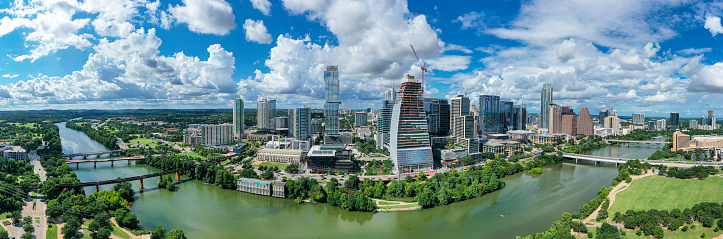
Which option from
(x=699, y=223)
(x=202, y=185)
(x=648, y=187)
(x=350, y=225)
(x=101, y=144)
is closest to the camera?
(x=699, y=223)

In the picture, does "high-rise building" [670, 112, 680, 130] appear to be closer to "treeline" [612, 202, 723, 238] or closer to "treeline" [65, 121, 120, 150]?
"treeline" [612, 202, 723, 238]

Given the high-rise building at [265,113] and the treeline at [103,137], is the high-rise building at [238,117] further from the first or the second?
the treeline at [103,137]

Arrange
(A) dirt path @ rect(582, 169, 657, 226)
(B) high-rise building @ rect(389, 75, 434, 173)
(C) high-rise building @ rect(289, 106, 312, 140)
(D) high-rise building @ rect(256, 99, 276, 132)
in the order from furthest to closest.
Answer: (D) high-rise building @ rect(256, 99, 276, 132), (C) high-rise building @ rect(289, 106, 312, 140), (B) high-rise building @ rect(389, 75, 434, 173), (A) dirt path @ rect(582, 169, 657, 226)

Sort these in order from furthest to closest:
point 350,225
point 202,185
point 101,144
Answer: point 101,144
point 202,185
point 350,225

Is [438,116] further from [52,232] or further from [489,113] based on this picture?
[52,232]

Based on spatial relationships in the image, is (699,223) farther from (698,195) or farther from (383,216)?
(383,216)

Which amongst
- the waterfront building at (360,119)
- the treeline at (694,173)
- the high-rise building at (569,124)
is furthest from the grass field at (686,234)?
the waterfront building at (360,119)

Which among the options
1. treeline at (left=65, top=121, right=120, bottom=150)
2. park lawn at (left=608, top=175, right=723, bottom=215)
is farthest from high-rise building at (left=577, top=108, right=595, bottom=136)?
treeline at (left=65, top=121, right=120, bottom=150)

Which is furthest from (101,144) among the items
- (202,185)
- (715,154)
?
(715,154)
